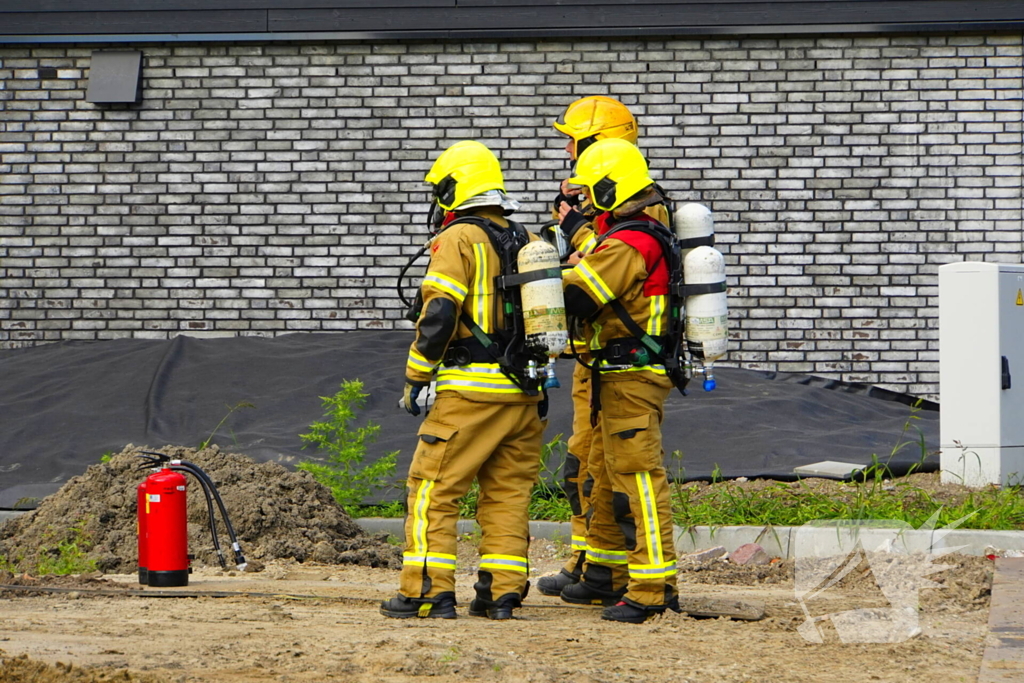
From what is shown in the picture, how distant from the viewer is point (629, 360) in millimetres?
4891

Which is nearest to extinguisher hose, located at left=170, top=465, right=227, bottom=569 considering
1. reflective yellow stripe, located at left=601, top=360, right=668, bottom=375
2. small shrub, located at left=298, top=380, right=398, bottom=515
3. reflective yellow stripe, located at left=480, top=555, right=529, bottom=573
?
small shrub, located at left=298, top=380, right=398, bottom=515

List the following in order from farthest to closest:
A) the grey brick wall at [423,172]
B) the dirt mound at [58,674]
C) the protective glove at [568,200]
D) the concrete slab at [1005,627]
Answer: the grey brick wall at [423,172]
the protective glove at [568,200]
the concrete slab at [1005,627]
the dirt mound at [58,674]

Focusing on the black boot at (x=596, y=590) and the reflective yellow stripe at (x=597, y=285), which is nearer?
the reflective yellow stripe at (x=597, y=285)

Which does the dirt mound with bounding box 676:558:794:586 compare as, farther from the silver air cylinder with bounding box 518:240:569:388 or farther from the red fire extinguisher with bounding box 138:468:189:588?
the red fire extinguisher with bounding box 138:468:189:588

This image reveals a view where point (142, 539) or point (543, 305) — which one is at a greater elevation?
point (543, 305)

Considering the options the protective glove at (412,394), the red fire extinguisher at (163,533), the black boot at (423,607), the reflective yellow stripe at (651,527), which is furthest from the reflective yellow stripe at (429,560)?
the red fire extinguisher at (163,533)

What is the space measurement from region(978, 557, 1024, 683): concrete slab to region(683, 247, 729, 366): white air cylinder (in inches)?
60.6

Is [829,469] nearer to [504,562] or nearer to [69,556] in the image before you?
[504,562]

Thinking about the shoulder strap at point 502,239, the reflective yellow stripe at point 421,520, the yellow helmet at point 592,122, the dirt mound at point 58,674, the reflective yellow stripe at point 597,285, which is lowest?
the dirt mound at point 58,674

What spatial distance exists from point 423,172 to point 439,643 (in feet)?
22.4

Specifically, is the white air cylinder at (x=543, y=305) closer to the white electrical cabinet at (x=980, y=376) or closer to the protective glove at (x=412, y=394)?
the protective glove at (x=412, y=394)

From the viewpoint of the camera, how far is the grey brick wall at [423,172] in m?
10.1

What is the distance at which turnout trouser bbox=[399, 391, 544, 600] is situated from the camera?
471cm

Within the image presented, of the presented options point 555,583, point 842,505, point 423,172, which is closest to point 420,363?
point 555,583
